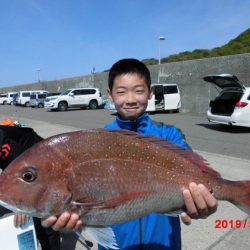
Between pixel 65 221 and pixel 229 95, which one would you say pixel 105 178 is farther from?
pixel 229 95

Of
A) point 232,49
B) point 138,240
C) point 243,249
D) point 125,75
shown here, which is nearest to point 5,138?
point 125,75

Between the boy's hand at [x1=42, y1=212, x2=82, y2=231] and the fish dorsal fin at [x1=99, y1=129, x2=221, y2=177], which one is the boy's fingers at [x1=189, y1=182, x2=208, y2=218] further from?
the boy's hand at [x1=42, y1=212, x2=82, y2=231]

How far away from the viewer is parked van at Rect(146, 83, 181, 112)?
963 inches

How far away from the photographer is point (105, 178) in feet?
5.80

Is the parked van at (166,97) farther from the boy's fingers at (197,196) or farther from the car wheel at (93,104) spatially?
the boy's fingers at (197,196)

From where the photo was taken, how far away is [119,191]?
5.81ft

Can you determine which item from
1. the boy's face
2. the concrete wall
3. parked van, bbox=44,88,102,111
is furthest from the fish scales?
parked van, bbox=44,88,102,111

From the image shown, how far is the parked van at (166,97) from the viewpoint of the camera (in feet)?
80.3

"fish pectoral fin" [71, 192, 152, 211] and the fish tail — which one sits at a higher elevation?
"fish pectoral fin" [71, 192, 152, 211]

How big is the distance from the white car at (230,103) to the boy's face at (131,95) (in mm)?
12212

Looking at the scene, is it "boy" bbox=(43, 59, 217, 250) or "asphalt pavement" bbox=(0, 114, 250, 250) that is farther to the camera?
"asphalt pavement" bbox=(0, 114, 250, 250)

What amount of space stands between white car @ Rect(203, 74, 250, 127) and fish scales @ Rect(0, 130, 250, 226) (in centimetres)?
1270

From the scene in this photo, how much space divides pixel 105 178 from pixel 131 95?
2.77ft

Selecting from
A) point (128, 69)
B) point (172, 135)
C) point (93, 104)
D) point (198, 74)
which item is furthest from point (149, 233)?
point (93, 104)
